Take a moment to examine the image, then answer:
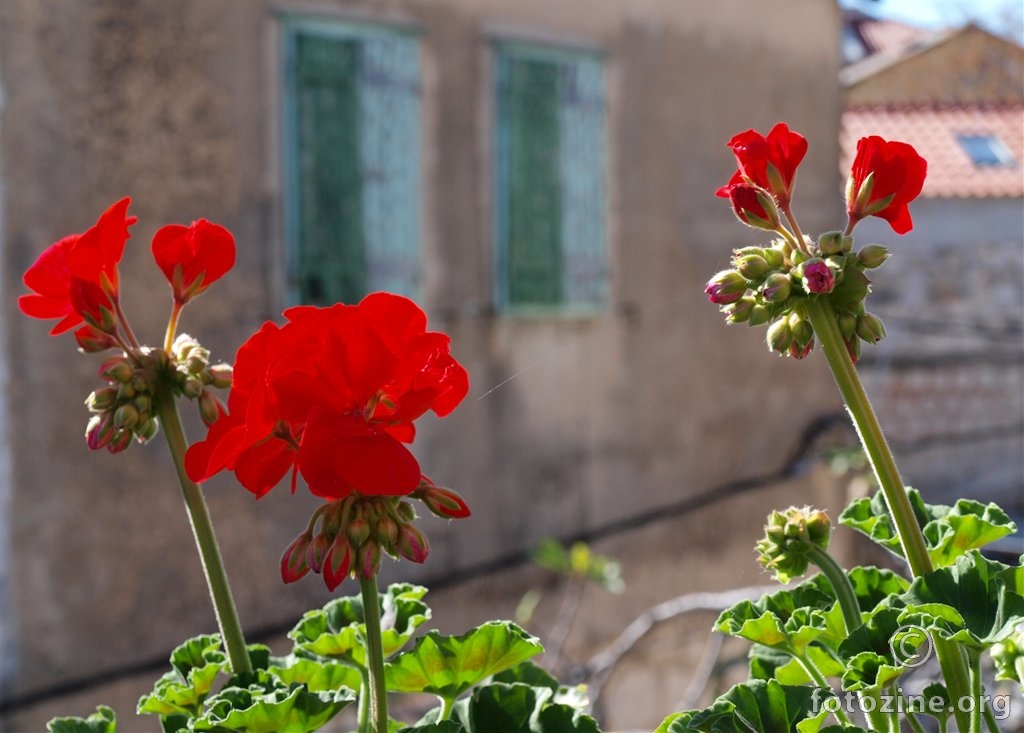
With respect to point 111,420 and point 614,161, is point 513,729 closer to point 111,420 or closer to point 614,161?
point 111,420

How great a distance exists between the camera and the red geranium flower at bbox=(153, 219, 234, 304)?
1019mm

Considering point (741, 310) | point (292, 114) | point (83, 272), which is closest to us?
point (741, 310)

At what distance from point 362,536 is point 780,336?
0.31m

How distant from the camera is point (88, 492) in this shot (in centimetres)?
513

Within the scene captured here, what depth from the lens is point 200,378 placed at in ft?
3.09

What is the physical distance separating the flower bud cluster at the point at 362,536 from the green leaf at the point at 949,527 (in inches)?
14.7

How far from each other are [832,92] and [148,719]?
5264mm

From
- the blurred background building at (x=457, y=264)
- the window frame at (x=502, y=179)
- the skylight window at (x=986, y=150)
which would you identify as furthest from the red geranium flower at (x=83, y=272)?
the skylight window at (x=986, y=150)

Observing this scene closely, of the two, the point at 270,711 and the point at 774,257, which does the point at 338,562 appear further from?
the point at 774,257

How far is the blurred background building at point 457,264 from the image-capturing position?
5.02 m

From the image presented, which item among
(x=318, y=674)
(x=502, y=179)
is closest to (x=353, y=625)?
(x=318, y=674)

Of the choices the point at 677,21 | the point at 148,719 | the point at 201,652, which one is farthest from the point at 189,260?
the point at 677,21

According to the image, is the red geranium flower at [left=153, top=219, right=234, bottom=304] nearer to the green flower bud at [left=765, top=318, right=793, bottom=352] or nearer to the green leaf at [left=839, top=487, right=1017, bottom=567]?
the green flower bud at [left=765, top=318, right=793, bottom=352]

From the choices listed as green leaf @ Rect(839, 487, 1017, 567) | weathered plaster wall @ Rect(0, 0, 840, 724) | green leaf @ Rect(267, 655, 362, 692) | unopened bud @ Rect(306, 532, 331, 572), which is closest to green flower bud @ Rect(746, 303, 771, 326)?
green leaf @ Rect(839, 487, 1017, 567)
